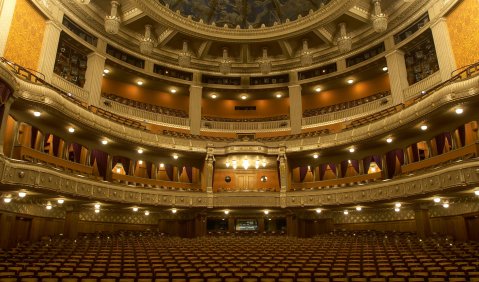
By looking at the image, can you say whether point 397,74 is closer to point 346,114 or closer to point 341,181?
point 346,114

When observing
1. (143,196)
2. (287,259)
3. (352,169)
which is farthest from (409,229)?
(143,196)

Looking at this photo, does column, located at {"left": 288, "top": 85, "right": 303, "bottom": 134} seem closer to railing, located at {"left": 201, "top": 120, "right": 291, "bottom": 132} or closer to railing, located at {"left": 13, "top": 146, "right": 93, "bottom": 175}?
railing, located at {"left": 201, "top": 120, "right": 291, "bottom": 132}

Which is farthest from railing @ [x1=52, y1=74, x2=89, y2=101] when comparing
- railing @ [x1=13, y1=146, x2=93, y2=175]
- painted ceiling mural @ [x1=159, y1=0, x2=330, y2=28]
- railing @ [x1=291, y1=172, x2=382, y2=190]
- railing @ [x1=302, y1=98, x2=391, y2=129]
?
railing @ [x1=302, y1=98, x2=391, y2=129]

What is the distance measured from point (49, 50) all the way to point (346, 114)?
65.2 ft

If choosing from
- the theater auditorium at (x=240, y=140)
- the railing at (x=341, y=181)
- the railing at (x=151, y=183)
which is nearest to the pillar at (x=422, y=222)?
the theater auditorium at (x=240, y=140)

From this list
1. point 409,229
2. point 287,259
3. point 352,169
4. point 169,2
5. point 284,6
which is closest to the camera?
point 287,259

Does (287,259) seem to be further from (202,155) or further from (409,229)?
(202,155)

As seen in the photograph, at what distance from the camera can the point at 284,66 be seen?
27453 mm

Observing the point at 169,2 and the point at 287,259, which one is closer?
the point at 287,259

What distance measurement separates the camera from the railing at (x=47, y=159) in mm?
14117

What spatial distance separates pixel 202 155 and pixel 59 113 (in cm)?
972

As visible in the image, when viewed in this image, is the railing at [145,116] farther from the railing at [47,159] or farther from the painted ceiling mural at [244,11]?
the painted ceiling mural at [244,11]

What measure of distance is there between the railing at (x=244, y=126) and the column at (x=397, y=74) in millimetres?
8063

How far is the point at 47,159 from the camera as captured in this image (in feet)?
51.6
